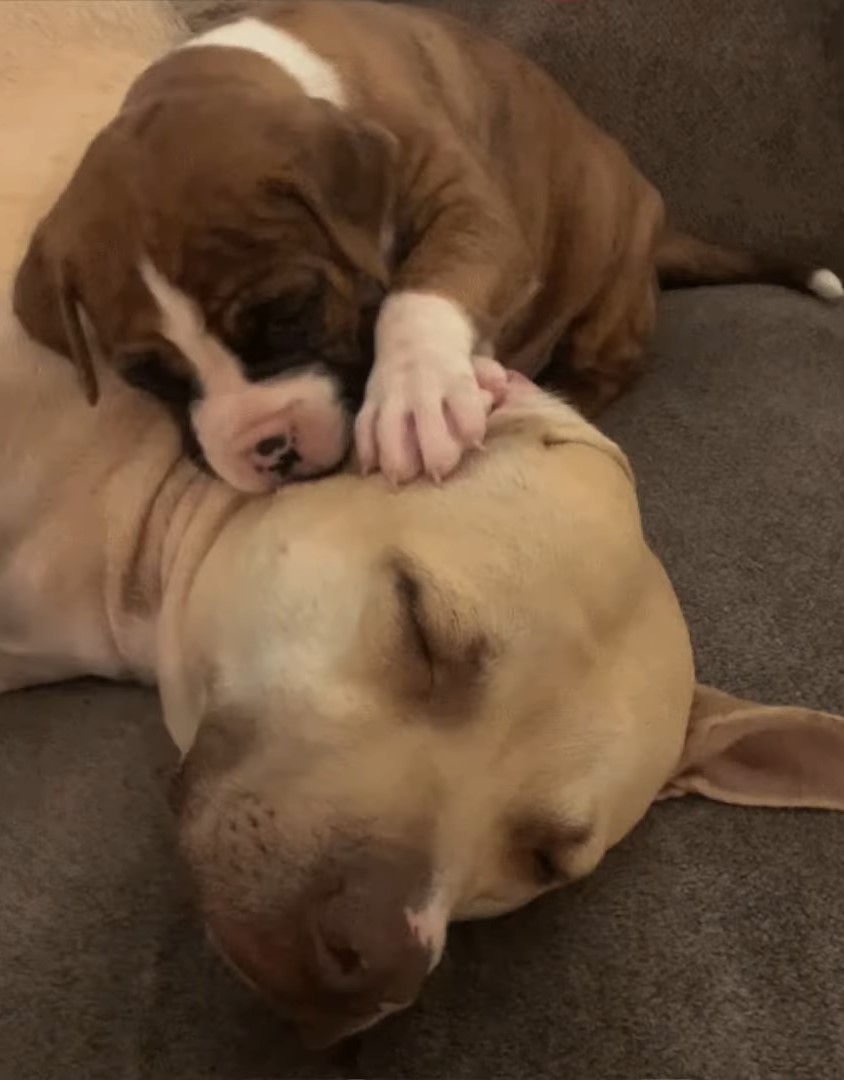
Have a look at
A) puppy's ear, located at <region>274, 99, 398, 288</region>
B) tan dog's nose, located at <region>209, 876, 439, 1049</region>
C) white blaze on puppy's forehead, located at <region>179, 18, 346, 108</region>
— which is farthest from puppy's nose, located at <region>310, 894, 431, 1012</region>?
white blaze on puppy's forehead, located at <region>179, 18, 346, 108</region>

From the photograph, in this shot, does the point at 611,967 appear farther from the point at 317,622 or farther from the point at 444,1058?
the point at 317,622

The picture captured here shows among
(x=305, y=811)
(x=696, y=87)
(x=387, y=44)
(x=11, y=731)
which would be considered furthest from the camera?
(x=696, y=87)

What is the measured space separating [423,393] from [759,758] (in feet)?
1.71

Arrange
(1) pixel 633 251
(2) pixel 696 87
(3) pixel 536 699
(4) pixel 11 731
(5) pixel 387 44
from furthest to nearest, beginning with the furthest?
(2) pixel 696 87, (1) pixel 633 251, (5) pixel 387 44, (4) pixel 11 731, (3) pixel 536 699

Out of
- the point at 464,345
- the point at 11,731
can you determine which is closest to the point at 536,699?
the point at 464,345

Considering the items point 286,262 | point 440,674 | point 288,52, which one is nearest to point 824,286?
point 288,52

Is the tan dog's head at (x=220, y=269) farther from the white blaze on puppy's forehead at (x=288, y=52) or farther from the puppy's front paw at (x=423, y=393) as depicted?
the white blaze on puppy's forehead at (x=288, y=52)

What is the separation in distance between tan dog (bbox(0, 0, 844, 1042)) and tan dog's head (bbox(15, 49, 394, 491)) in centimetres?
12

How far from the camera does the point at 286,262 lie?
179cm

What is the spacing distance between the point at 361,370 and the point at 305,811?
0.65 metres

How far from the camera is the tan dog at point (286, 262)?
5.65ft

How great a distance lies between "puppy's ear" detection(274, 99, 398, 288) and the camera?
1809 mm

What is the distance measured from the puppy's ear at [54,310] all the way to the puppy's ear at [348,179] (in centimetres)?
27

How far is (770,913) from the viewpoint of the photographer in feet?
4.98
